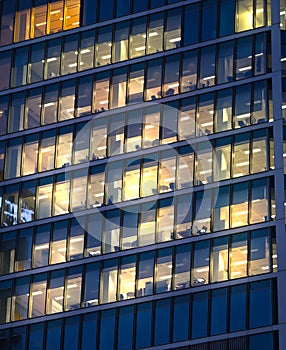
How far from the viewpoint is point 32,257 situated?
105m

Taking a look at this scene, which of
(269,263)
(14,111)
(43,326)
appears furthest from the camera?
(14,111)

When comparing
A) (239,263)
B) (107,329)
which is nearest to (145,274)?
(107,329)

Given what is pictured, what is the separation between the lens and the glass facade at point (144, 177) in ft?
319

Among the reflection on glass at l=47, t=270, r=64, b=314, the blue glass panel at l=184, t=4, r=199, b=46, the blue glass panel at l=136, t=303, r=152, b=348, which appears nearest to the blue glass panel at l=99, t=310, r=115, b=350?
the blue glass panel at l=136, t=303, r=152, b=348

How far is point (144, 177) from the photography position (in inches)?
4053

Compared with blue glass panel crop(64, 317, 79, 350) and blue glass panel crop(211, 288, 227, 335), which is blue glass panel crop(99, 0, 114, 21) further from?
blue glass panel crop(211, 288, 227, 335)

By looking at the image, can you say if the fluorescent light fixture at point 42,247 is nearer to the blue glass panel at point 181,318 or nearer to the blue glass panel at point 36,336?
the blue glass panel at point 36,336

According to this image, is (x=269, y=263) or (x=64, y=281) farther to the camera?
(x=64, y=281)

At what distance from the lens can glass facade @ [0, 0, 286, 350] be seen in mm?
97312

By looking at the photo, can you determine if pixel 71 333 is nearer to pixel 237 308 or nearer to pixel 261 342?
pixel 237 308

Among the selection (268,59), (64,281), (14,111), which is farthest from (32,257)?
(268,59)

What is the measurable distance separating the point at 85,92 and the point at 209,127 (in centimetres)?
1027

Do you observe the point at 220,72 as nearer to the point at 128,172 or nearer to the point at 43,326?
the point at 128,172

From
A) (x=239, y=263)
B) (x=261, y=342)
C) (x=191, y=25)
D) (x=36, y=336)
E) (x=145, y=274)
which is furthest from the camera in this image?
(x=191, y=25)
